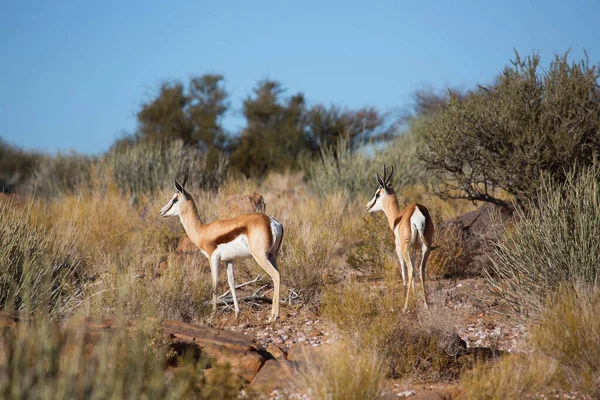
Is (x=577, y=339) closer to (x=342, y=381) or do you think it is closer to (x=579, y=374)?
(x=579, y=374)

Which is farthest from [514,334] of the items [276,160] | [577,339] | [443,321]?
[276,160]

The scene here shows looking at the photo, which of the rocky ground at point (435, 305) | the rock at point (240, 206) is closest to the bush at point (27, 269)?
the rocky ground at point (435, 305)

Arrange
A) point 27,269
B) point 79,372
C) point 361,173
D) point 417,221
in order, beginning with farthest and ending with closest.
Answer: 1. point 361,173
2. point 417,221
3. point 27,269
4. point 79,372

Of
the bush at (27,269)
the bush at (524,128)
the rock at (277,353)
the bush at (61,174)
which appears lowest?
the rock at (277,353)

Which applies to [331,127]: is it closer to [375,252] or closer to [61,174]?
[61,174]

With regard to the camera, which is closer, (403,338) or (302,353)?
(302,353)

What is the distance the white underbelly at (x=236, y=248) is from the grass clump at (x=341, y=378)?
356 centimetres

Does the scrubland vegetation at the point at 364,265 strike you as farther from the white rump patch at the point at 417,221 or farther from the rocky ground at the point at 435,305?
the white rump patch at the point at 417,221

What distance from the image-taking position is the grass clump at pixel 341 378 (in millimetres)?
4934

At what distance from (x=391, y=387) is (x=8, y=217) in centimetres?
501

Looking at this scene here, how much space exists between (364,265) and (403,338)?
188 inches

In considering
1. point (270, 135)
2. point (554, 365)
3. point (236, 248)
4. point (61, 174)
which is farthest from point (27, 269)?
point (270, 135)

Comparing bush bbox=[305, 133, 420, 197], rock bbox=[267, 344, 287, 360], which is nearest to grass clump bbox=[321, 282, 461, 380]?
rock bbox=[267, 344, 287, 360]

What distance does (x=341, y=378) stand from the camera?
4.95m
